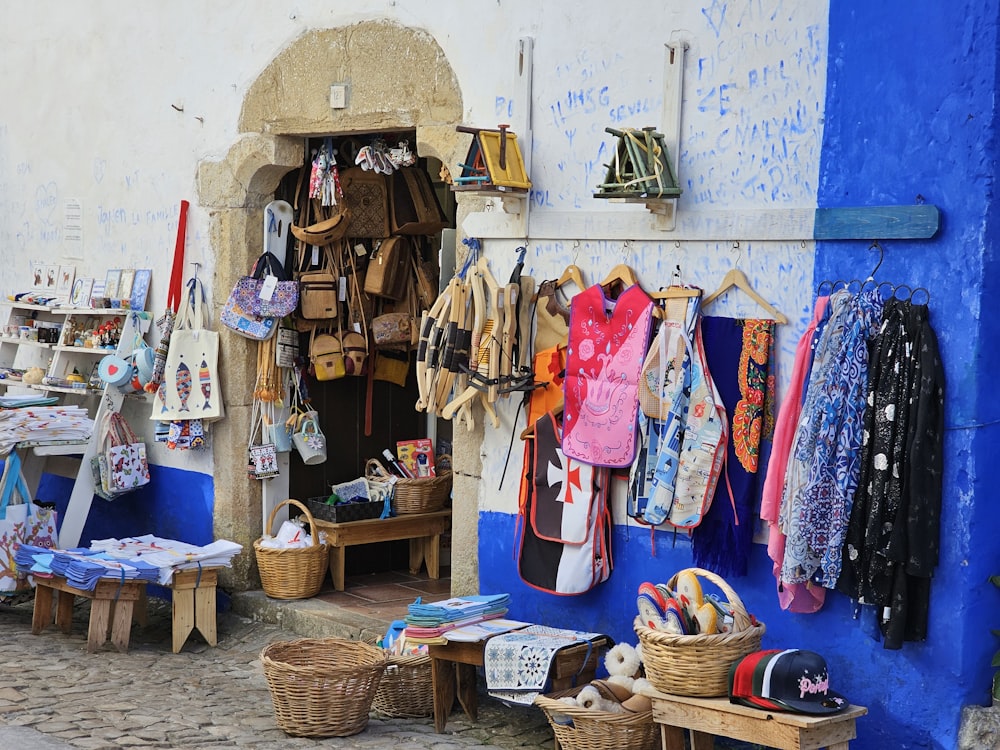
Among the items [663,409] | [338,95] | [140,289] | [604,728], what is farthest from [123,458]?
[604,728]

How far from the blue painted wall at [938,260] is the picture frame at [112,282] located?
445cm

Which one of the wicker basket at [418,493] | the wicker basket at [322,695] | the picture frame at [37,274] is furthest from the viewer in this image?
the picture frame at [37,274]

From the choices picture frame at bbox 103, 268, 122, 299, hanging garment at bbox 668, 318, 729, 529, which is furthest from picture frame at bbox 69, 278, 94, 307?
hanging garment at bbox 668, 318, 729, 529

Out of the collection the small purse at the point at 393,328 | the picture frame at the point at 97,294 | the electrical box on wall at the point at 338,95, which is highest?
the electrical box on wall at the point at 338,95

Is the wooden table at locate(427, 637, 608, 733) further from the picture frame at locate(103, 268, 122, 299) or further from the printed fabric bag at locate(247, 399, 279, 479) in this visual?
the picture frame at locate(103, 268, 122, 299)

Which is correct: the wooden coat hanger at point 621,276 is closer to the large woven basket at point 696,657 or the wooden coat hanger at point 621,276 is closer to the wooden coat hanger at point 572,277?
the wooden coat hanger at point 572,277

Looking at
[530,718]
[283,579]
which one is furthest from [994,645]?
[283,579]

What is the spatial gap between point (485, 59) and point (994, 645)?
3159 mm

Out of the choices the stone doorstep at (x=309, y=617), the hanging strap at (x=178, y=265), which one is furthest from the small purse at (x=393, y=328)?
the stone doorstep at (x=309, y=617)

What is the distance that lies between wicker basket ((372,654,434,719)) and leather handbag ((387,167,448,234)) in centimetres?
272

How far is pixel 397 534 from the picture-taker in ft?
24.2

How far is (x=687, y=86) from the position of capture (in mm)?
5160

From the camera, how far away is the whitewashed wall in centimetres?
491

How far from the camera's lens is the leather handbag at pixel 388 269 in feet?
23.9
